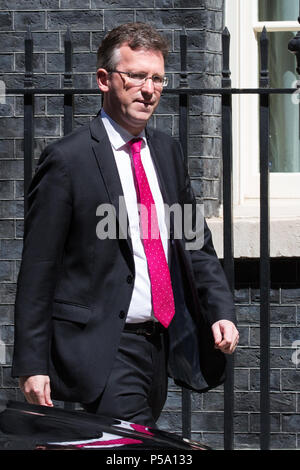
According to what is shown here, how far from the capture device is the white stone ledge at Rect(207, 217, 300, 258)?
5.74 metres

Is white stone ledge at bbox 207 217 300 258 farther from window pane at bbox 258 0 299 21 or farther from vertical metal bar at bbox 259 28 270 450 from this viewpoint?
window pane at bbox 258 0 299 21

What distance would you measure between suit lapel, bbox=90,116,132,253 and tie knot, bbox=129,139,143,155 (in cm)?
8

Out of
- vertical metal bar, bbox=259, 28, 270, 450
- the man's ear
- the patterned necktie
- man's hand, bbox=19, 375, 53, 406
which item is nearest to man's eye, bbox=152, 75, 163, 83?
the man's ear

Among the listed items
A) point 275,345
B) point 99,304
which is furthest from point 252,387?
point 99,304

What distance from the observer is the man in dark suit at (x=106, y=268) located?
3791 millimetres

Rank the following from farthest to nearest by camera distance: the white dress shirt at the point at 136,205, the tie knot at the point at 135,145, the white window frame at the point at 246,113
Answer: the white window frame at the point at 246,113
the tie knot at the point at 135,145
the white dress shirt at the point at 136,205

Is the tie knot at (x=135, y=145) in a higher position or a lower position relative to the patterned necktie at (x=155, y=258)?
higher

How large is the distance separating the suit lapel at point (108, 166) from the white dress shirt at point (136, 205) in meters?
0.03

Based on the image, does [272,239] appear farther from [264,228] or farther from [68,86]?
[68,86]

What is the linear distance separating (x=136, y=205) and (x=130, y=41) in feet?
1.86

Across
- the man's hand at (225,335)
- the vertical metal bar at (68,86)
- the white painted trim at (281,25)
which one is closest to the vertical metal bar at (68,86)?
the vertical metal bar at (68,86)

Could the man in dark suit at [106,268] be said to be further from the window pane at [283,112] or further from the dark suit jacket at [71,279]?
the window pane at [283,112]

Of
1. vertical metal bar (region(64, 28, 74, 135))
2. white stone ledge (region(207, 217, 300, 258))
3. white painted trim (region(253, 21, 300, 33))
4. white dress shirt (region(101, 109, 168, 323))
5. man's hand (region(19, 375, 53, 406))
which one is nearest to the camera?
man's hand (region(19, 375, 53, 406))

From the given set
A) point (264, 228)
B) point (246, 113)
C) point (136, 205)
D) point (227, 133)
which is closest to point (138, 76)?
point (136, 205)
